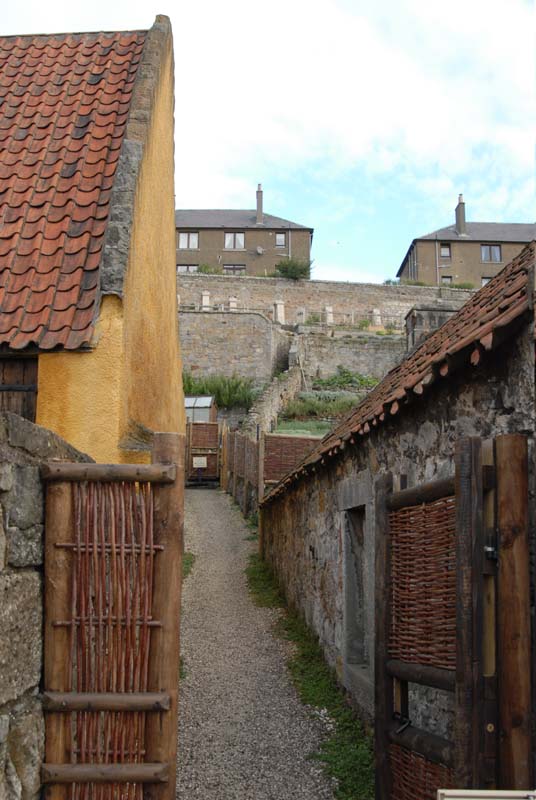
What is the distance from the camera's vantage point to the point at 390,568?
183 inches

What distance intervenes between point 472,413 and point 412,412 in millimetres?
1082

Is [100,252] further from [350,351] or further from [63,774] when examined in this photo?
[350,351]

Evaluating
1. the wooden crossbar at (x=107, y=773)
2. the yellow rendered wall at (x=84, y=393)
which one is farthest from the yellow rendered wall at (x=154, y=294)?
the wooden crossbar at (x=107, y=773)

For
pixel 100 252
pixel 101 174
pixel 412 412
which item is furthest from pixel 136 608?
pixel 101 174

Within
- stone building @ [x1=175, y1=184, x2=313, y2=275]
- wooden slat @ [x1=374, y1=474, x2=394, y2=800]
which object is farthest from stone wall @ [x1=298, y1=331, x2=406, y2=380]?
wooden slat @ [x1=374, y1=474, x2=394, y2=800]

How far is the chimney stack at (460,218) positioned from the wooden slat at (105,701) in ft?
186

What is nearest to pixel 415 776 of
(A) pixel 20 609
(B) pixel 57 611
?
(B) pixel 57 611

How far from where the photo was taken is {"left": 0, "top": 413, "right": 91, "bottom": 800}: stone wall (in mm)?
3424

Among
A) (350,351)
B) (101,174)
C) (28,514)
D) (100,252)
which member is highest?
(350,351)

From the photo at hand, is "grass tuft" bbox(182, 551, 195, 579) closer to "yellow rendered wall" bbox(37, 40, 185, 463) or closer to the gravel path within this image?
the gravel path

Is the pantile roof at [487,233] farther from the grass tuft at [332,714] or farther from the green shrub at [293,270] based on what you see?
the grass tuft at [332,714]

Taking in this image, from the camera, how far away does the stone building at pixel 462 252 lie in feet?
184

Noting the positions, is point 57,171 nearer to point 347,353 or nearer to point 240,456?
point 240,456

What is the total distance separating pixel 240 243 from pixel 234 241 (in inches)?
18.6
